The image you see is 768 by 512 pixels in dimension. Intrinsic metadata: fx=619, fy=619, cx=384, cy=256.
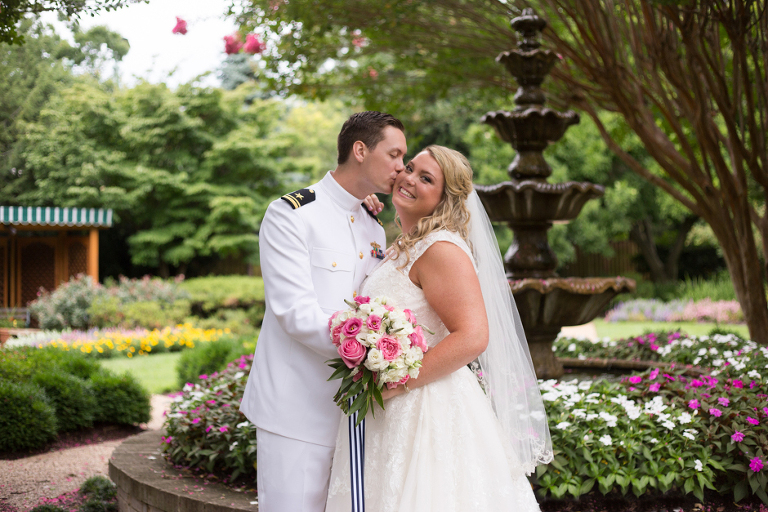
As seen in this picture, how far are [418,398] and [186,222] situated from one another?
53.6 ft

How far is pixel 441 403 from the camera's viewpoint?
240 centimetres

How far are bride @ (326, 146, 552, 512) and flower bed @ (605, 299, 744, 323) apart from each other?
1378cm

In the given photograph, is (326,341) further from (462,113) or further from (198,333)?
(462,113)

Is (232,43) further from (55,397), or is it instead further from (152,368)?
(152,368)

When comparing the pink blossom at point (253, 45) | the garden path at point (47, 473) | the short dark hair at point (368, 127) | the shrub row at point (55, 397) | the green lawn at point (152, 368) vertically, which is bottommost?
the green lawn at point (152, 368)

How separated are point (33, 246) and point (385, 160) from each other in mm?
5555

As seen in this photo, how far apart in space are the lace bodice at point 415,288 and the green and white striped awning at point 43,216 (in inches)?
149

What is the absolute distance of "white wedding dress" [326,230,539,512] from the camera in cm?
230

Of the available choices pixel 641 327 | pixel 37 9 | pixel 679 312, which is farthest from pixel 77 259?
pixel 679 312

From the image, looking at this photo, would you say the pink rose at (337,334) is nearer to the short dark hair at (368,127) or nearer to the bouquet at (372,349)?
the bouquet at (372,349)

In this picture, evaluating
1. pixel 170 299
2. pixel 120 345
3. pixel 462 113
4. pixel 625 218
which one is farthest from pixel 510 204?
pixel 625 218

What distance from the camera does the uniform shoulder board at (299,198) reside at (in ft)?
8.02

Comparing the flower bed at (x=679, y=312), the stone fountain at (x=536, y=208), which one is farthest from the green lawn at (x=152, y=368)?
the flower bed at (x=679, y=312)

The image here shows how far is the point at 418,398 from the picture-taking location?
242 centimetres
